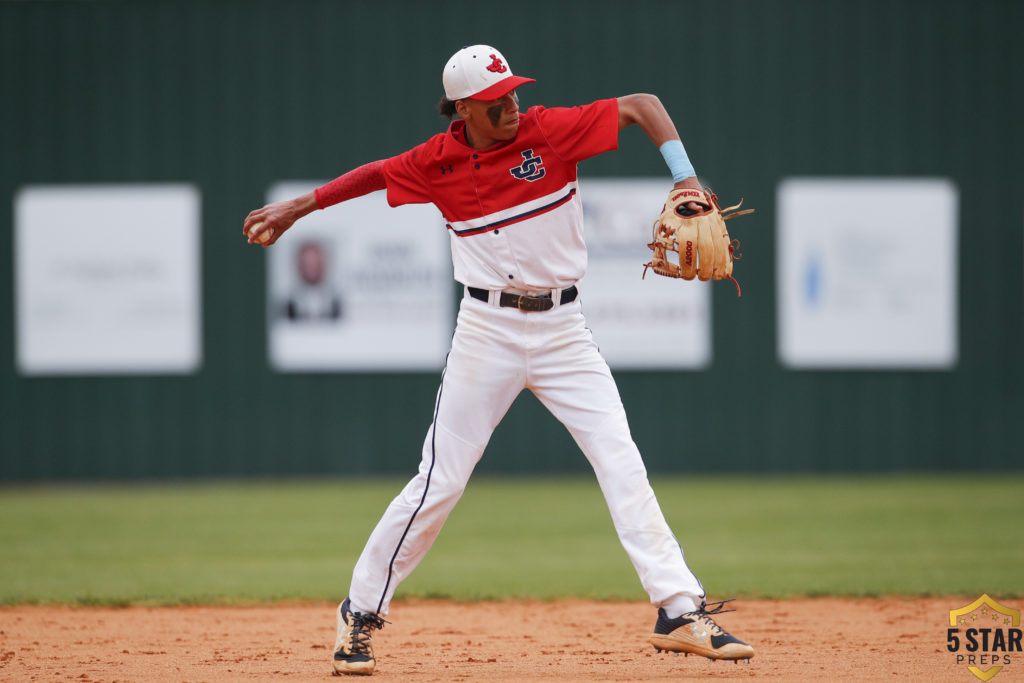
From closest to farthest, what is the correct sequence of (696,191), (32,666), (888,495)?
1. (696,191)
2. (32,666)
3. (888,495)

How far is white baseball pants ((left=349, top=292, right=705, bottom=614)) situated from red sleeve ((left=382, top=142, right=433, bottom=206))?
1.45ft

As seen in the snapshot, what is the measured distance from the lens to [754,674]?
4055 mm

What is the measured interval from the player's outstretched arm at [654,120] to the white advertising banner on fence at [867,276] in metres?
8.02

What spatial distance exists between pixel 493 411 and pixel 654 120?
3.80 feet

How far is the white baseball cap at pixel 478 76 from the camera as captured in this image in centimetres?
397

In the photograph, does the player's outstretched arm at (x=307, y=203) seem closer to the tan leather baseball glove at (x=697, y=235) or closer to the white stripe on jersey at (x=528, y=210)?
the white stripe on jersey at (x=528, y=210)

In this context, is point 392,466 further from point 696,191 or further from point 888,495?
point 696,191

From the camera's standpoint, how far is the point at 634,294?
11344mm

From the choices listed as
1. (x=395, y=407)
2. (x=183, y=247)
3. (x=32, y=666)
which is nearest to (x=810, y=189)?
(x=395, y=407)

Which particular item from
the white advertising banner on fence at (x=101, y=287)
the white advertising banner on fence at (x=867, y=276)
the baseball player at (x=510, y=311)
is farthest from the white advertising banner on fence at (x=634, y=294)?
the baseball player at (x=510, y=311)

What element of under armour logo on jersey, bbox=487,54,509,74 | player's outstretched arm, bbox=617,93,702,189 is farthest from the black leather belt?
under armour logo on jersey, bbox=487,54,509,74

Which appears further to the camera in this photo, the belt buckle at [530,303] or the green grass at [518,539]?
the green grass at [518,539]

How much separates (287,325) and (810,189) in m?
5.42

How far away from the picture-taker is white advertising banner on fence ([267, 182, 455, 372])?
38.0 feet
